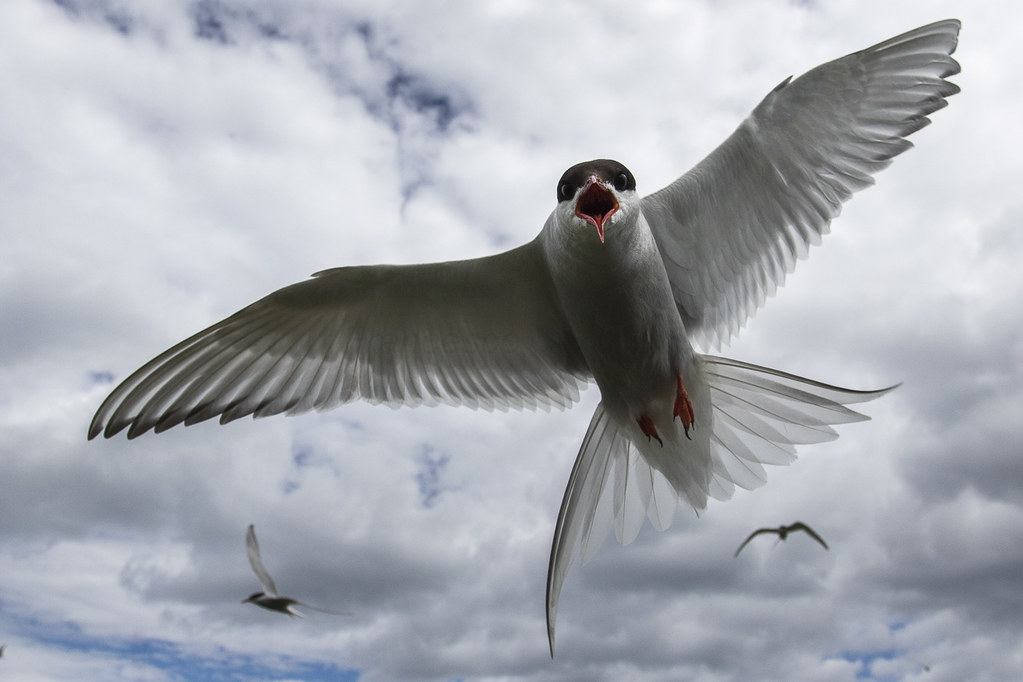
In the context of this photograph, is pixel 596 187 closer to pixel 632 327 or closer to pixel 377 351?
pixel 632 327

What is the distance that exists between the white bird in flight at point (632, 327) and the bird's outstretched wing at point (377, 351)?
0.01 meters

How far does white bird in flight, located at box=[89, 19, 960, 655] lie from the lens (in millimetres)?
4781

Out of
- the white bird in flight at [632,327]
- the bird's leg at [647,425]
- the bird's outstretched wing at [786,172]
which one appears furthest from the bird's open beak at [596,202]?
the bird's leg at [647,425]

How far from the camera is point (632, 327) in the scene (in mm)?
4695

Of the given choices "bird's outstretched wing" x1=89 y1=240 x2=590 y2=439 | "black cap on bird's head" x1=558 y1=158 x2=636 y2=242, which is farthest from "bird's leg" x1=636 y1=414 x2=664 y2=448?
"black cap on bird's head" x1=558 y1=158 x2=636 y2=242

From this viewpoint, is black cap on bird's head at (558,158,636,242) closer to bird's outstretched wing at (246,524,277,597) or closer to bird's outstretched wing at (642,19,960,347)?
bird's outstretched wing at (642,19,960,347)

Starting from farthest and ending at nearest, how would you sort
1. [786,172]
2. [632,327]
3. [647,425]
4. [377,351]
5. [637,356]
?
[377,351] < [647,425] < [786,172] < [637,356] < [632,327]

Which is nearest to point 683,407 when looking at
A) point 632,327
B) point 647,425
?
point 647,425

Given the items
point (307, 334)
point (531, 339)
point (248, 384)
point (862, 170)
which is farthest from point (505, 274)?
point (862, 170)

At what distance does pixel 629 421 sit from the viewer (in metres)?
5.30

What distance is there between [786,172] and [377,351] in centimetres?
285

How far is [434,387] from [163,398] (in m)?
1.75

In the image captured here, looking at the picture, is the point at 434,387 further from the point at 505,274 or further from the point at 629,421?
the point at 629,421

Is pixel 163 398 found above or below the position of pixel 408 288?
below
